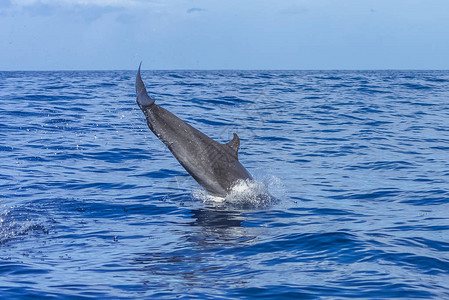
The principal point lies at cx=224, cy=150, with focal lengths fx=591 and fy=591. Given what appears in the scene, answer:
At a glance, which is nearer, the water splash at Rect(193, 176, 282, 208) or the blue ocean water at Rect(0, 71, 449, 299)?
the blue ocean water at Rect(0, 71, 449, 299)

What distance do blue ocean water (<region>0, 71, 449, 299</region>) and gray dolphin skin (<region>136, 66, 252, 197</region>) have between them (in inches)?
28.3

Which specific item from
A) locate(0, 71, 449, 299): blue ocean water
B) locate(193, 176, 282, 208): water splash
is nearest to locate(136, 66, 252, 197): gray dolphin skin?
locate(193, 176, 282, 208): water splash

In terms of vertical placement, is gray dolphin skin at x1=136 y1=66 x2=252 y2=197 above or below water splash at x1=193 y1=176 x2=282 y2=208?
above

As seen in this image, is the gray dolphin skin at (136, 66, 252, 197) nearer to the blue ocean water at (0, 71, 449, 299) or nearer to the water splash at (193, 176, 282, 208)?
the water splash at (193, 176, 282, 208)

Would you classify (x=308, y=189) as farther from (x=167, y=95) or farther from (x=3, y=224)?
(x=167, y=95)

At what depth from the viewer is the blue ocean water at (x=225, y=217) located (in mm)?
7266

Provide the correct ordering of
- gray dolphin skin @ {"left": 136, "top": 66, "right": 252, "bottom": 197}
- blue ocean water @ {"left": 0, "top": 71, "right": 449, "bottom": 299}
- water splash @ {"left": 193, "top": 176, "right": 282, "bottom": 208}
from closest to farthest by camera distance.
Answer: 1. blue ocean water @ {"left": 0, "top": 71, "right": 449, "bottom": 299}
2. gray dolphin skin @ {"left": 136, "top": 66, "right": 252, "bottom": 197}
3. water splash @ {"left": 193, "top": 176, "right": 282, "bottom": 208}

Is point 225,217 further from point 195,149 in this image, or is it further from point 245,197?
point 195,149

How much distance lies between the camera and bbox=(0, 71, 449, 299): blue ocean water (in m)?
7.27

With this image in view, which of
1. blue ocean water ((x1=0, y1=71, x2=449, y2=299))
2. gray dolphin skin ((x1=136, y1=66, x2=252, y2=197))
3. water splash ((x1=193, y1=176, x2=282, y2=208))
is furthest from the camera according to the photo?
water splash ((x1=193, y1=176, x2=282, y2=208))

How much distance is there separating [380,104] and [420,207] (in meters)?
23.5

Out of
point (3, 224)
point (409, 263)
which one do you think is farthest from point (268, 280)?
point (3, 224)

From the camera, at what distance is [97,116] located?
2725cm

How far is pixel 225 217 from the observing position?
1101cm
